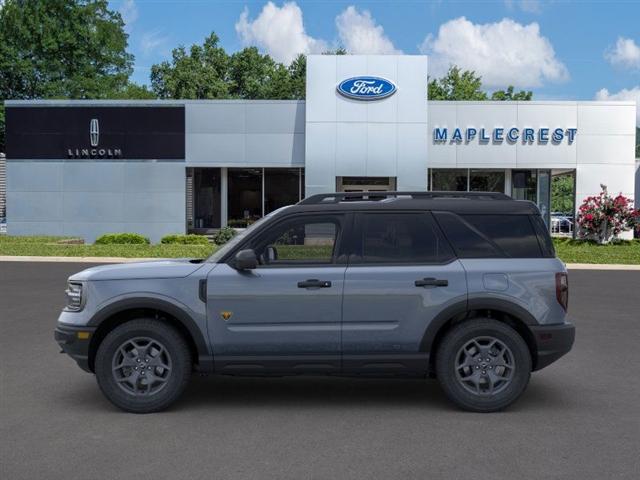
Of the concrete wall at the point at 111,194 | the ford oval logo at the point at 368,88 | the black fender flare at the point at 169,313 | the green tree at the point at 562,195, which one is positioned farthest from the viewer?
the green tree at the point at 562,195

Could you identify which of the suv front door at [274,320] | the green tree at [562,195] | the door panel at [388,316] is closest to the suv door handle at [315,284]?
the suv front door at [274,320]

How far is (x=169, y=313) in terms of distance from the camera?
5941mm

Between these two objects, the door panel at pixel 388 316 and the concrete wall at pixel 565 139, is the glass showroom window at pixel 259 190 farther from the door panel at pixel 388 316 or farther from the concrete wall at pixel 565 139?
the door panel at pixel 388 316

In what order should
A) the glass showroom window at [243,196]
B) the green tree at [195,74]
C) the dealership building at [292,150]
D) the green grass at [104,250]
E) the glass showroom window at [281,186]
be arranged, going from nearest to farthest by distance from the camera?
the green grass at [104,250], the dealership building at [292,150], the glass showroom window at [281,186], the glass showroom window at [243,196], the green tree at [195,74]

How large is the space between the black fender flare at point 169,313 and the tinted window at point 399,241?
1.48 metres

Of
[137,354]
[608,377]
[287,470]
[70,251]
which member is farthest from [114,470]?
[70,251]

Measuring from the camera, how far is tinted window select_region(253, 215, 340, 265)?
20.0 feet

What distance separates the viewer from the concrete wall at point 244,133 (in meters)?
29.8

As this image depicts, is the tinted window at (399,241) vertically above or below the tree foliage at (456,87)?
below

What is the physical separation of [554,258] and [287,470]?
302cm

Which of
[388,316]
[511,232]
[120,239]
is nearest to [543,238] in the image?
[511,232]

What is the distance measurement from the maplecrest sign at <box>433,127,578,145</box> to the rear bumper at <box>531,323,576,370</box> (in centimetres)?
2438

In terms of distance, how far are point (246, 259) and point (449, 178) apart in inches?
1015

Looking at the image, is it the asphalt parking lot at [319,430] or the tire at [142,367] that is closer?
the asphalt parking lot at [319,430]
